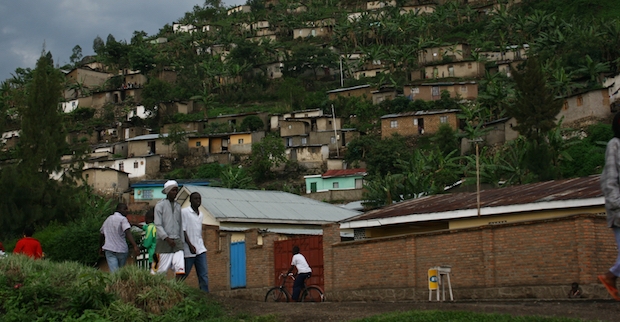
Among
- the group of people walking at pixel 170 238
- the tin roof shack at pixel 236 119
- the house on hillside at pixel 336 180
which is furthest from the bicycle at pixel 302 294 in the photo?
the tin roof shack at pixel 236 119

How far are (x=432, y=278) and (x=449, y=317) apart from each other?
4119mm

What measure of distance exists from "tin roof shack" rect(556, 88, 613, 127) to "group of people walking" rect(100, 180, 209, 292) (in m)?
38.9

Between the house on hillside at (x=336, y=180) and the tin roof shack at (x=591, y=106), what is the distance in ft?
54.6

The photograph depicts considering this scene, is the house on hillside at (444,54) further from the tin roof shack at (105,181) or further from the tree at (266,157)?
the tin roof shack at (105,181)

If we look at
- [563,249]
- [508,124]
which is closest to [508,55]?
[508,124]

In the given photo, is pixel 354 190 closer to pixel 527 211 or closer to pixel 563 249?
pixel 527 211

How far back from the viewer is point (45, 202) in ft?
82.2

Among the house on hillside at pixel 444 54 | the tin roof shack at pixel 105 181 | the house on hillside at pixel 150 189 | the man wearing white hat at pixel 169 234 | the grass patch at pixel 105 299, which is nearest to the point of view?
the grass patch at pixel 105 299

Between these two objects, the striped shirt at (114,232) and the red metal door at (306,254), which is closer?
the striped shirt at (114,232)

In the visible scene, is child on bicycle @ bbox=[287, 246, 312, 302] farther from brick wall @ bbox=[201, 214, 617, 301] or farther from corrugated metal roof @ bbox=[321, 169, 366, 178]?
corrugated metal roof @ bbox=[321, 169, 366, 178]

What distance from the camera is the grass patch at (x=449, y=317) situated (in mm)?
7262

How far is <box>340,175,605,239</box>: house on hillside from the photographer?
13.2 meters

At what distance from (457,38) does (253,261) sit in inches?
2977

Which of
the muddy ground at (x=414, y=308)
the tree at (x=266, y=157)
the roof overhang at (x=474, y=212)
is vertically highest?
the tree at (x=266, y=157)
